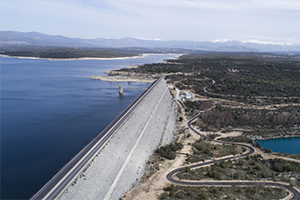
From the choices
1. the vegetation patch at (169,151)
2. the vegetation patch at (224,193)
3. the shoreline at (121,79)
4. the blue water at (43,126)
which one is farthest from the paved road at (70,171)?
the shoreline at (121,79)

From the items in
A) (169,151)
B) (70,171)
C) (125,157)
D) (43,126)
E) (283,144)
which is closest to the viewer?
(70,171)

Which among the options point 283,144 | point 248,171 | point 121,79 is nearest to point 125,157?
point 248,171

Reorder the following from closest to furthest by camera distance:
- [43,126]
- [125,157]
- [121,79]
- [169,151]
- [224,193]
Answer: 1. [224,193]
2. [125,157]
3. [169,151]
4. [43,126]
5. [121,79]

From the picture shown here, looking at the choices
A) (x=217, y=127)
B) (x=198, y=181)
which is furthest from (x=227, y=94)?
(x=198, y=181)

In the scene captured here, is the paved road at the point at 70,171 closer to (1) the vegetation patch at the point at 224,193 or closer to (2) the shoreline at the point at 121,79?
(1) the vegetation patch at the point at 224,193

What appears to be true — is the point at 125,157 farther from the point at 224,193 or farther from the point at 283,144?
the point at 283,144

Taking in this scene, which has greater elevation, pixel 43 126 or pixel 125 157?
pixel 43 126

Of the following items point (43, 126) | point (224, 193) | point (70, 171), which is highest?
point (70, 171)
